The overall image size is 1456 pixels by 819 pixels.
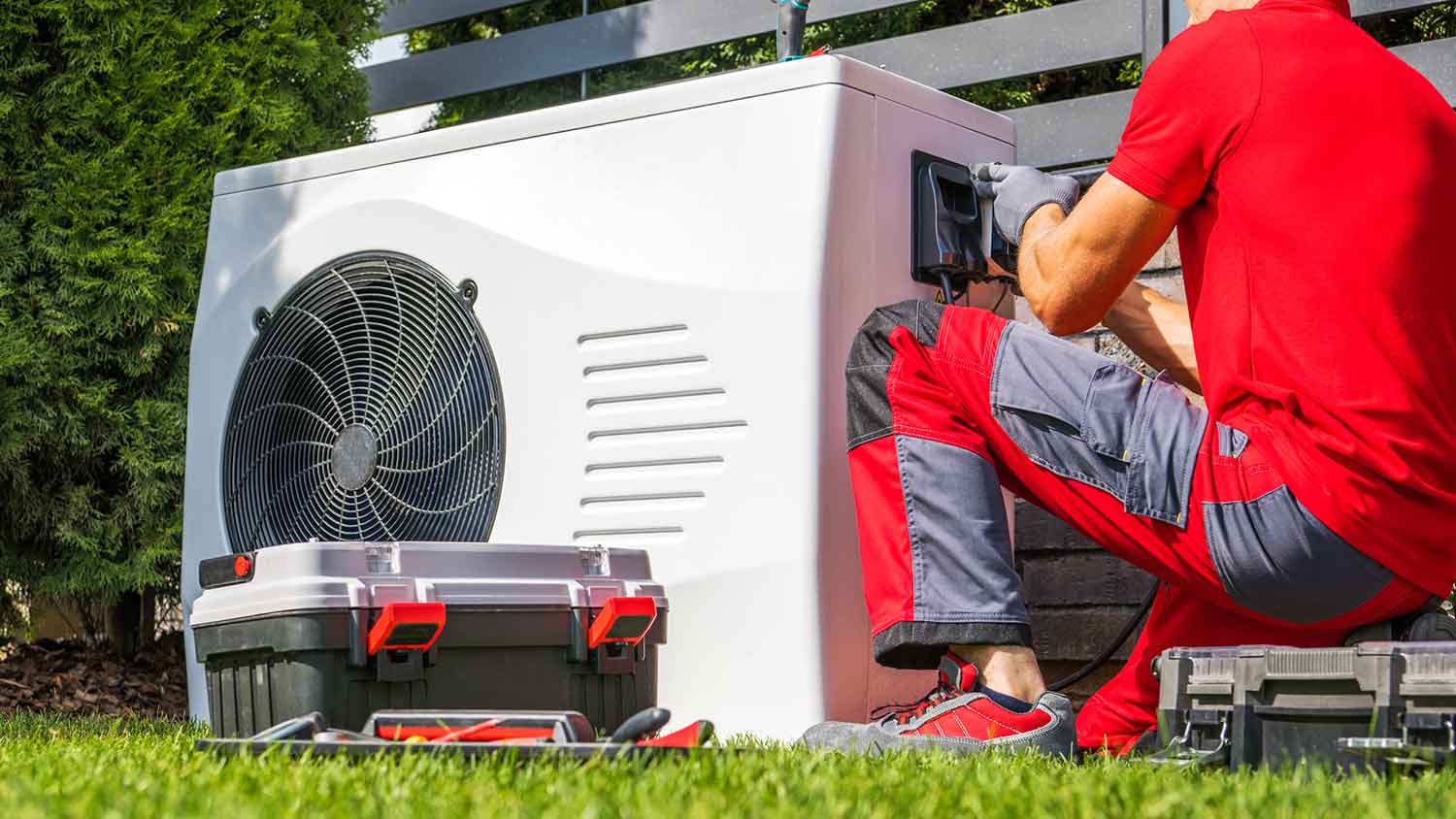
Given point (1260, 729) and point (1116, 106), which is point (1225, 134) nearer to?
point (1260, 729)

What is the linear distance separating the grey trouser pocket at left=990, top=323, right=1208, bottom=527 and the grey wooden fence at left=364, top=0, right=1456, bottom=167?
1413 mm

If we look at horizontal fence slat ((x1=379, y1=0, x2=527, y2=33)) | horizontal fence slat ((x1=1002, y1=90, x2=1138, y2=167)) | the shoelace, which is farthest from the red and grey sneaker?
horizontal fence slat ((x1=379, y1=0, x2=527, y2=33))

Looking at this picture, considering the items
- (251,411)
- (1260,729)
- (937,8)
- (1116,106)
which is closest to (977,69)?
(1116,106)

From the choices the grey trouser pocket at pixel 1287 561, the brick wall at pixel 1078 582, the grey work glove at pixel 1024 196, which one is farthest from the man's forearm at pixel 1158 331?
the brick wall at pixel 1078 582

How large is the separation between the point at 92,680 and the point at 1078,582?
95.9 inches

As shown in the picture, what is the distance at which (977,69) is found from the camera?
146 inches

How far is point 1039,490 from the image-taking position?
2.01 m

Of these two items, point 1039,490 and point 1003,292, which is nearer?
point 1039,490

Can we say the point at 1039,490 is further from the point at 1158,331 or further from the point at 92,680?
the point at 92,680

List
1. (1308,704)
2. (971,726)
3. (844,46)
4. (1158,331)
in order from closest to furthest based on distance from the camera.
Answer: (1308,704) < (971,726) < (1158,331) < (844,46)

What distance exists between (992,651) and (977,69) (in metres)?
2.10

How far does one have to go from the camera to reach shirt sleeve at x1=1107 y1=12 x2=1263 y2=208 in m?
1.83

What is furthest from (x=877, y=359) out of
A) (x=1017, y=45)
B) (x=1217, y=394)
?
(x=1017, y=45)

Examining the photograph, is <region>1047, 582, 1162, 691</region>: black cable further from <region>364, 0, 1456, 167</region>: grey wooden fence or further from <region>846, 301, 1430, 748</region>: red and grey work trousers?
<region>364, 0, 1456, 167</region>: grey wooden fence
